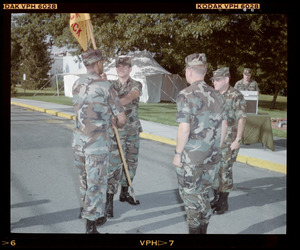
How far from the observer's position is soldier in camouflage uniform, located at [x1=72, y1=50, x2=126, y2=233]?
11.8 feet

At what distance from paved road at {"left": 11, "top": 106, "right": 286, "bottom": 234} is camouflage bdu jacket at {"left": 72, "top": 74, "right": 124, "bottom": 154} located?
3.67ft

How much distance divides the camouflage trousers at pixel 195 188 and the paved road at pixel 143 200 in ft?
2.24

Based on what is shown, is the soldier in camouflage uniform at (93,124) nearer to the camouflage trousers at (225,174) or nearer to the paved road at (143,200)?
the paved road at (143,200)

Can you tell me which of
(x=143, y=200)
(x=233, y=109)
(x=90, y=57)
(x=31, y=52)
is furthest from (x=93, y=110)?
(x=31, y=52)

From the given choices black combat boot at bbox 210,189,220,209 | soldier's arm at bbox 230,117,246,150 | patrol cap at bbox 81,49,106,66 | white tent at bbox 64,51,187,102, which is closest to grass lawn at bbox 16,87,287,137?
white tent at bbox 64,51,187,102

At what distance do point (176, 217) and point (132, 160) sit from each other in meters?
1.03

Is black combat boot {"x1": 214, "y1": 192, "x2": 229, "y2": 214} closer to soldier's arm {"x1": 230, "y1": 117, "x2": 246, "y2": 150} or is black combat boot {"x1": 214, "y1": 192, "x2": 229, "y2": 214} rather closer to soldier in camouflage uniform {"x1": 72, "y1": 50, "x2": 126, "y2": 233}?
soldier's arm {"x1": 230, "y1": 117, "x2": 246, "y2": 150}

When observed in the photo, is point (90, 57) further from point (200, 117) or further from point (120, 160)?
point (120, 160)

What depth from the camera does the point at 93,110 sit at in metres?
3.60

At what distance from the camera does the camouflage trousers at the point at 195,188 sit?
3426 mm

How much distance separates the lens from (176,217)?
4.48 metres

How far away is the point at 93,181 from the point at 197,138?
1233 millimetres
